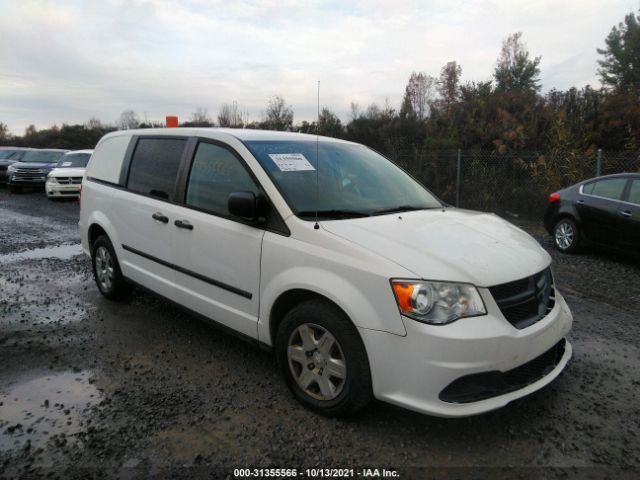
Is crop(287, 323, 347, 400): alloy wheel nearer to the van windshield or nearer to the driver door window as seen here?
the van windshield

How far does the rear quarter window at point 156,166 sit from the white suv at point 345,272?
2 centimetres

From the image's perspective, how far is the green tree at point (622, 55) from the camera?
28.6m

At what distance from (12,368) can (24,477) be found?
151cm

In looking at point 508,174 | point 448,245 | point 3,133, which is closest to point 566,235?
point 508,174

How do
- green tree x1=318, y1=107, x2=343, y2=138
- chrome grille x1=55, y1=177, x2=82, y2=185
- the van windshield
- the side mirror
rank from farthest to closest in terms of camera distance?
green tree x1=318, y1=107, x2=343, y2=138
chrome grille x1=55, y1=177, x2=82, y2=185
the van windshield
the side mirror

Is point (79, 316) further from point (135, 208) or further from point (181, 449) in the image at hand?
point (181, 449)

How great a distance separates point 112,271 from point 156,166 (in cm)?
136

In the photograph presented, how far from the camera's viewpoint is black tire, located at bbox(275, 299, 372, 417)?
109 inches

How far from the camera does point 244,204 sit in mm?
3141

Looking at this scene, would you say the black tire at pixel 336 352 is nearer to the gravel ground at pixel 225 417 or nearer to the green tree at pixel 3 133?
the gravel ground at pixel 225 417

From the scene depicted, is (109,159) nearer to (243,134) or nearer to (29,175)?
(243,134)

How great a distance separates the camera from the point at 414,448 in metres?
2.75

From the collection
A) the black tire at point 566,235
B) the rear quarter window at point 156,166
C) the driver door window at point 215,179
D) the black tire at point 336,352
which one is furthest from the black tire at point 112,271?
the black tire at point 566,235

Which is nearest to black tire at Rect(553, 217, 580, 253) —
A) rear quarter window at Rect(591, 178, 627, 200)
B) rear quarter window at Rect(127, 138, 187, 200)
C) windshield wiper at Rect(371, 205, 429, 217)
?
rear quarter window at Rect(591, 178, 627, 200)
